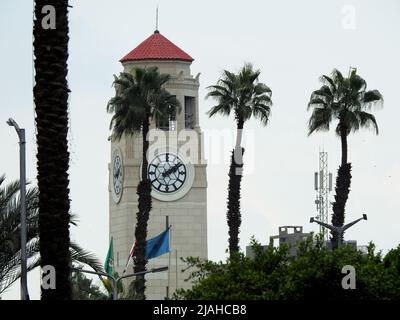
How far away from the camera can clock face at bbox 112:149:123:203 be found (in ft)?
431

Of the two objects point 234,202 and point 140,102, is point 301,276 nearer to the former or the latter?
point 234,202

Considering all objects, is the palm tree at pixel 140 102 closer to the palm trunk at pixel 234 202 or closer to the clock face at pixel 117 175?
the palm trunk at pixel 234 202

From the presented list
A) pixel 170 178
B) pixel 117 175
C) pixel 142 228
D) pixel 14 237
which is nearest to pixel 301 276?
A: pixel 14 237

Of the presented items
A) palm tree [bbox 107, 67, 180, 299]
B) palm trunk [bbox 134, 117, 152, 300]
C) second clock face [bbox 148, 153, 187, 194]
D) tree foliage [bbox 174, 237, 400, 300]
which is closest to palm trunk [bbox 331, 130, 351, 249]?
palm trunk [bbox 134, 117, 152, 300]

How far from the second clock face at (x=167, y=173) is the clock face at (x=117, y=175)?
107 inches

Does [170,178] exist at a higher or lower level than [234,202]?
higher

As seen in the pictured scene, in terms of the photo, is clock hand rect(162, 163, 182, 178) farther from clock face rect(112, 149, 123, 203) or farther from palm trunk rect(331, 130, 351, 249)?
palm trunk rect(331, 130, 351, 249)

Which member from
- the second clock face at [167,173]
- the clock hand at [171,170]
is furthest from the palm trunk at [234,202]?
the clock hand at [171,170]

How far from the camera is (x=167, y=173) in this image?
130500 millimetres

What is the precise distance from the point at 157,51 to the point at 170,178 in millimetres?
8231

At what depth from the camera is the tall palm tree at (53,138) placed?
152 ft
